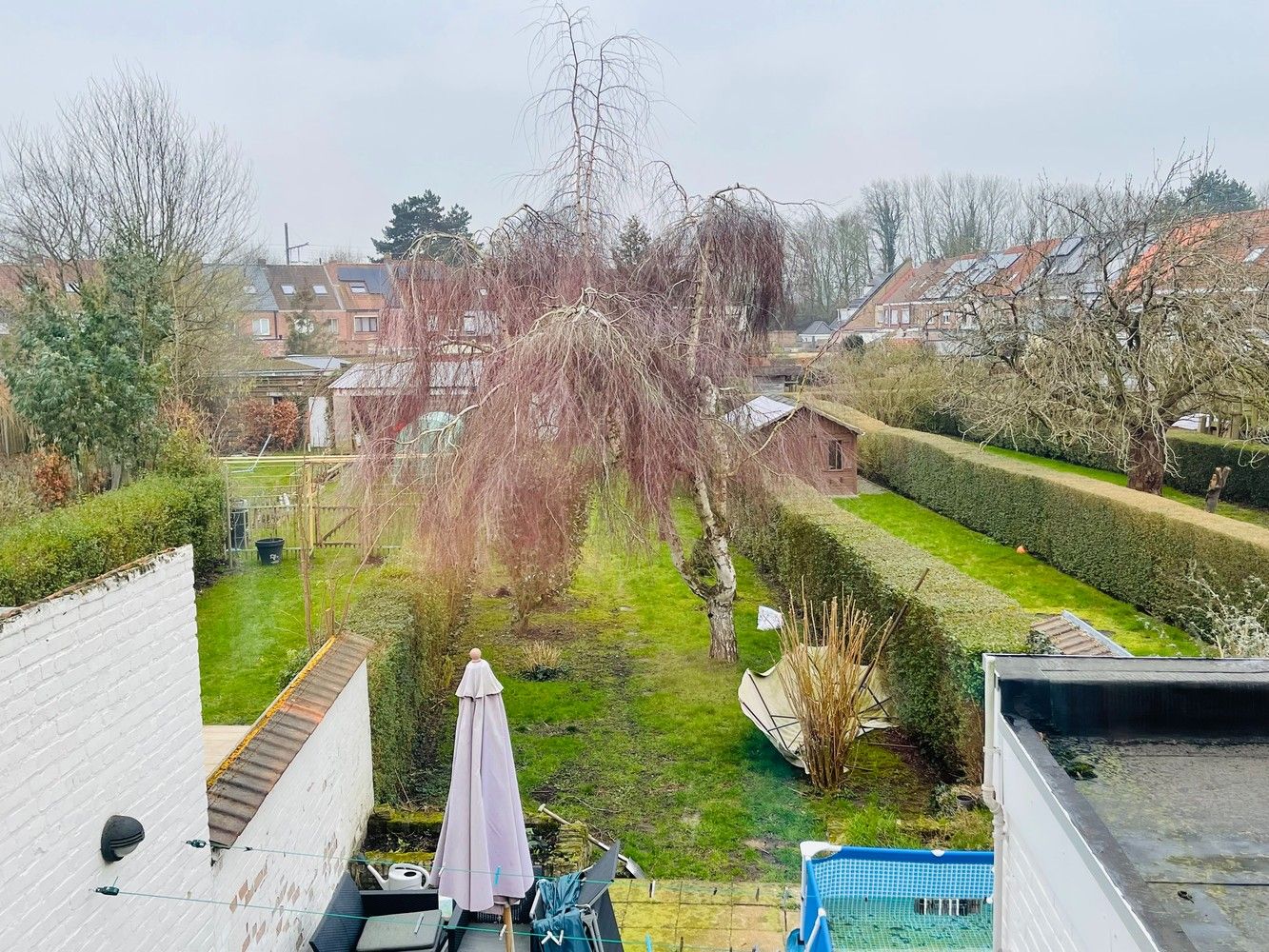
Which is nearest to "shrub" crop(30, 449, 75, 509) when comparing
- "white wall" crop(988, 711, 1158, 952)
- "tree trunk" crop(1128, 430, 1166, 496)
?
"white wall" crop(988, 711, 1158, 952)

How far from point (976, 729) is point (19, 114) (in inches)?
888

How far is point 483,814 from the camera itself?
5840 mm

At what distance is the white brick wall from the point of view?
2.96 m

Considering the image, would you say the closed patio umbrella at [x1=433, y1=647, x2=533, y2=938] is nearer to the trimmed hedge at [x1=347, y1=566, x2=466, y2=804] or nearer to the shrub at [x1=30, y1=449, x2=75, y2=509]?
the trimmed hedge at [x1=347, y1=566, x2=466, y2=804]

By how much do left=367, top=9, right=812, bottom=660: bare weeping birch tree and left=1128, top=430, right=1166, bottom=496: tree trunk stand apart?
8.87 meters

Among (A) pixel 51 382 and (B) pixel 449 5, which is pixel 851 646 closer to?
(B) pixel 449 5

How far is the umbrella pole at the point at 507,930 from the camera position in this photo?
5594 millimetres

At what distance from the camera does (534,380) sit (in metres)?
10.1

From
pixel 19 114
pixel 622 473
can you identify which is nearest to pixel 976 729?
pixel 622 473

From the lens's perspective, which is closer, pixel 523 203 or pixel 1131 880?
pixel 1131 880

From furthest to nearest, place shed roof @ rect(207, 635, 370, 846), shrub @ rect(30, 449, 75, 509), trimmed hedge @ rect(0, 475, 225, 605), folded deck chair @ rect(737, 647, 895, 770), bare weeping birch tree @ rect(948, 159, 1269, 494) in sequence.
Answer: bare weeping birch tree @ rect(948, 159, 1269, 494) < shrub @ rect(30, 449, 75, 509) < trimmed hedge @ rect(0, 475, 225, 605) < folded deck chair @ rect(737, 647, 895, 770) < shed roof @ rect(207, 635, 370, 846)

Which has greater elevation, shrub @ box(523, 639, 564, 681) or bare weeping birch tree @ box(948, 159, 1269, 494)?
bare weeping birch tree @ box(948, 159, 1269, 494)

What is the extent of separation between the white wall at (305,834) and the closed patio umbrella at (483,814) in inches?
31.4

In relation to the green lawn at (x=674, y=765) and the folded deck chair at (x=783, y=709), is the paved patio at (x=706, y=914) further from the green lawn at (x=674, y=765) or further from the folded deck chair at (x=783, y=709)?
the folded deck chair at (x=783, y=709)
